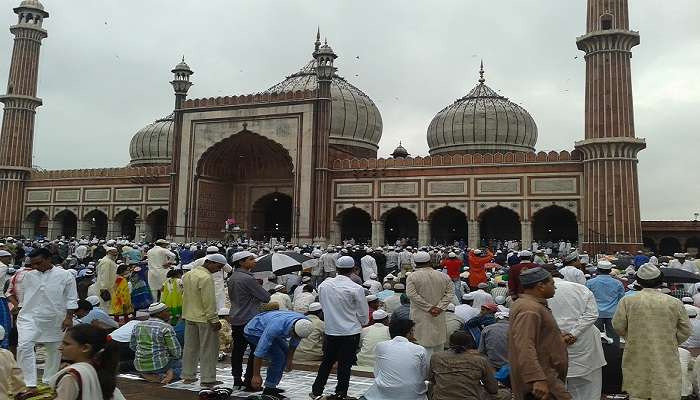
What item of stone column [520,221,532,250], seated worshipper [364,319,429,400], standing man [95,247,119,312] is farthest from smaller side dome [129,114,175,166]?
seated worshipper [364,319,429,400]

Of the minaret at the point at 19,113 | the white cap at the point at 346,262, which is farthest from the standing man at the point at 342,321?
the minaret at the point at 19,113

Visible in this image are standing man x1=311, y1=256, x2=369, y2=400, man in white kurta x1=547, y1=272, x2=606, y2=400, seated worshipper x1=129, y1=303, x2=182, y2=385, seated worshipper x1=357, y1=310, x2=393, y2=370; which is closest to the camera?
man in white kurta x1=547, y1=272, x2=606, y2=400

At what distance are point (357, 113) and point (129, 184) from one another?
40.4 feet

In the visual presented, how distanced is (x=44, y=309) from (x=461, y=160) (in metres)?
20.7

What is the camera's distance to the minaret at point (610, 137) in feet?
69.8

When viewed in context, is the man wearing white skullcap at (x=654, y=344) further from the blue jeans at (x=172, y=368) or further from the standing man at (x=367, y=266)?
the standing man at (x=367, y=266)

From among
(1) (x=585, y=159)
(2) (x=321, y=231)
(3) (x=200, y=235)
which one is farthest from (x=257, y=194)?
(1) (x=585, y=159)

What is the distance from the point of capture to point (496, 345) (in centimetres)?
525

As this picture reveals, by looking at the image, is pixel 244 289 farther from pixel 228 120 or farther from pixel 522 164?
pixel 228 120

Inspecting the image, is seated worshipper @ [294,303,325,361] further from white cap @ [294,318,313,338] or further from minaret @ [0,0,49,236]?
minaret @ [0,0,49,236]

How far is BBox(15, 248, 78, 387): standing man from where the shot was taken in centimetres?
558

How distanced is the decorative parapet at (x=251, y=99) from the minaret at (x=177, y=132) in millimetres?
556

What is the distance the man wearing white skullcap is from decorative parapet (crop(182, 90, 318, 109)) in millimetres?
22701

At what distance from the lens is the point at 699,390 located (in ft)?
17.7
